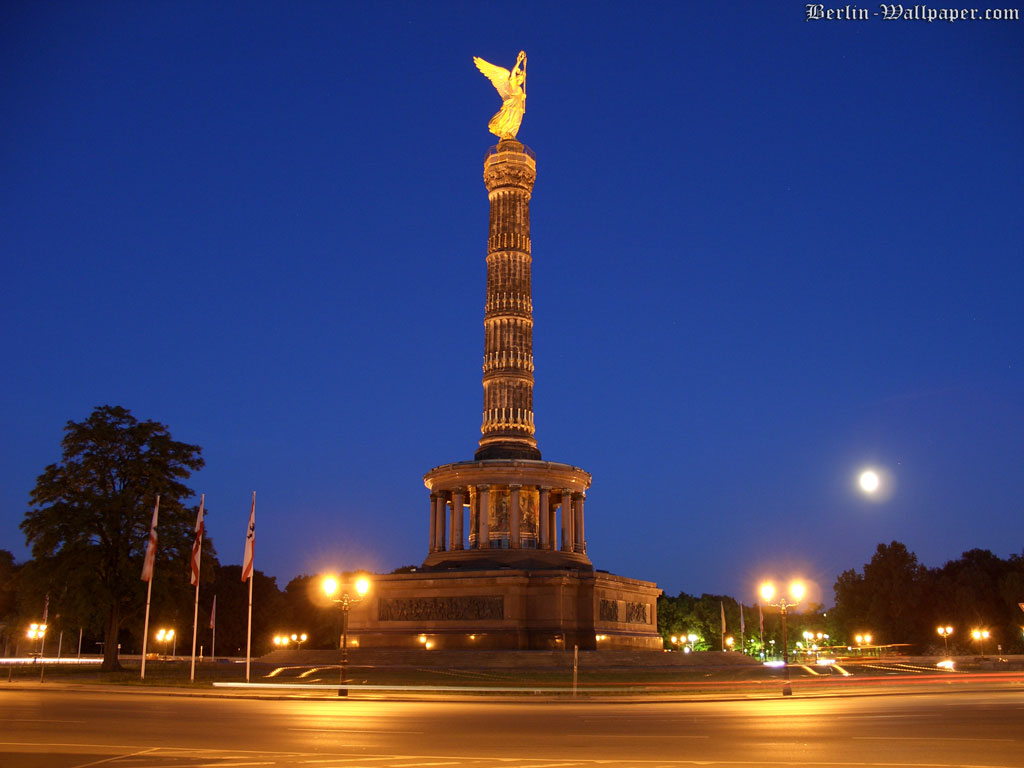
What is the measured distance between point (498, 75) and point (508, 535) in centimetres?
2955

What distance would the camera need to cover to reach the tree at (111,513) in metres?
44.0

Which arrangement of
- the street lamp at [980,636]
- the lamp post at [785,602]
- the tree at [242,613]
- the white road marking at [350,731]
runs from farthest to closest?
the tree at [242,613]
the street lamp at [980,636]
the lamp post at [785,602]
the white road marking at [350,731]

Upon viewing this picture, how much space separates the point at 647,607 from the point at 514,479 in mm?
10514

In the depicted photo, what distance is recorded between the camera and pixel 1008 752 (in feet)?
43.7

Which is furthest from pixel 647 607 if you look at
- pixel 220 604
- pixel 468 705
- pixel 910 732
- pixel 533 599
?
pixel 220 604

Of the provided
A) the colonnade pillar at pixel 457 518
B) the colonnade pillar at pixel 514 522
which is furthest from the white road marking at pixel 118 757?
the colonnade pillar at pixel 457 518

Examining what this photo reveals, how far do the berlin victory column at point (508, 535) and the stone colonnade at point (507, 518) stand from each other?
0.06m

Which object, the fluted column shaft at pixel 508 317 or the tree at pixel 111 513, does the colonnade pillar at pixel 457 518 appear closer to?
the fluted column shaft at pixel 508 317

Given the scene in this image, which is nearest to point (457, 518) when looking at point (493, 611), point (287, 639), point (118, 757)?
point (493, 611)

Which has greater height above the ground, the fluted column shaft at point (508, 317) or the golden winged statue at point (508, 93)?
the golden winged statue at point (508, 93)

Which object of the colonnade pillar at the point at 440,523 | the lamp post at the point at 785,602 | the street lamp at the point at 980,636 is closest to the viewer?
the lamp post at the point at 785,602

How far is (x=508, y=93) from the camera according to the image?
200 feet

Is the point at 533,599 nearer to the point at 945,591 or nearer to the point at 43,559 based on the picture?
the point at 43,559

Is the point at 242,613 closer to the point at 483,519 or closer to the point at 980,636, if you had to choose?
the point at 483,519
